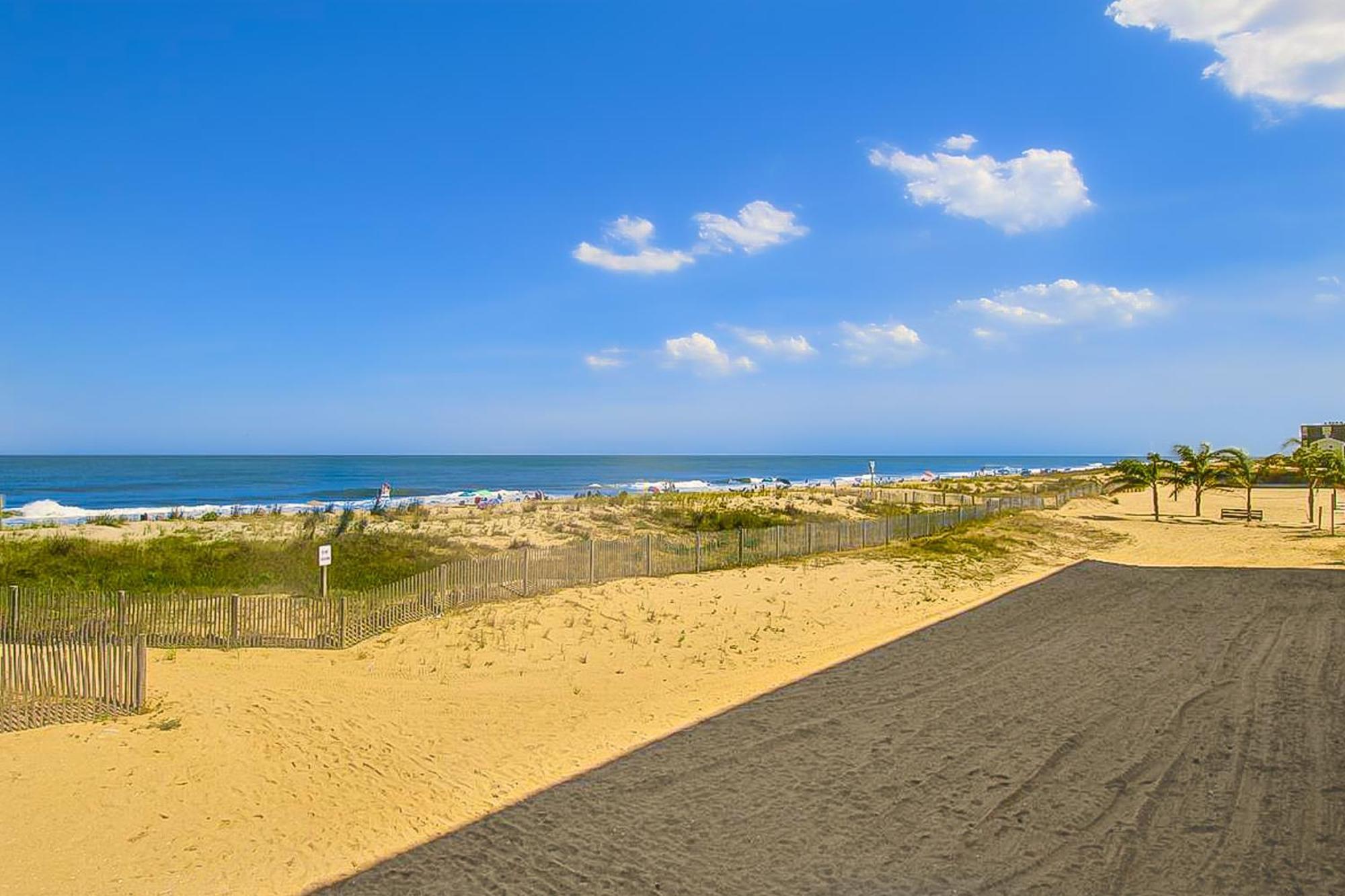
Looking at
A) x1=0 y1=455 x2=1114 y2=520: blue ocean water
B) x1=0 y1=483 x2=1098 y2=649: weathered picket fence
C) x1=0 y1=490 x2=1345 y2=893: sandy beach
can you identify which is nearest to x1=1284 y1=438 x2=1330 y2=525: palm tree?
x1=0 y1=490 x2=1345 y2=893: sandy beach

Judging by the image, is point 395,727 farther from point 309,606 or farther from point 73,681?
point 309,606

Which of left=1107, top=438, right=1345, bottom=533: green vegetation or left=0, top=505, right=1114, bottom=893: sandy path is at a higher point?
left=1107, top=438, right=1345, bottom=533: green vegetation

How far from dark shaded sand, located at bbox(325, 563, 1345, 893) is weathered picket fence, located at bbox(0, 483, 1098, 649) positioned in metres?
7.70

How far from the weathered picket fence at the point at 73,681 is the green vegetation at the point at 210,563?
651cm

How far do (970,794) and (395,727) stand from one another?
22.7 ft

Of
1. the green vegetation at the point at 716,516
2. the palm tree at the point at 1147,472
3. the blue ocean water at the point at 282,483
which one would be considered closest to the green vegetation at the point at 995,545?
the green vegetation at the point at 716,516

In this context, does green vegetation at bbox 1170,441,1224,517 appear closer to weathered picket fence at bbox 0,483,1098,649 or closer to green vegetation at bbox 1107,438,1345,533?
green vegetation at bbox 1107,438,1345,533

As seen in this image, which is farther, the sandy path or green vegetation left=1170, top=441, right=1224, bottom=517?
green vegetation left=1170, top=441, right=1224, bottom=517

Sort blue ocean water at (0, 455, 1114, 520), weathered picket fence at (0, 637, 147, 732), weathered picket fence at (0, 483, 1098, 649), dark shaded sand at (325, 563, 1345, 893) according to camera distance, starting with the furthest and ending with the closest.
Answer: blue ocean water at (0, 455, 1114, 520) → weathered picket fence at (0, 483, 1098, 649) → weathered picket fence at (0, 637, 147, 732) → dark shaded sand at (325, 563, 1345, 893)

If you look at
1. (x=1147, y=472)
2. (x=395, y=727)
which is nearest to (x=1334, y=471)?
(x=1147, y=472)

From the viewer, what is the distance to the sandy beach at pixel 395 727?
6.70 meters

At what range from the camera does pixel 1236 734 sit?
28.9 ft

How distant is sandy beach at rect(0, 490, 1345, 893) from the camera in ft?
22.0

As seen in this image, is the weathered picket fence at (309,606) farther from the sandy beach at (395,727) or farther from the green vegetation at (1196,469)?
the green vegetation at (1196,469)
